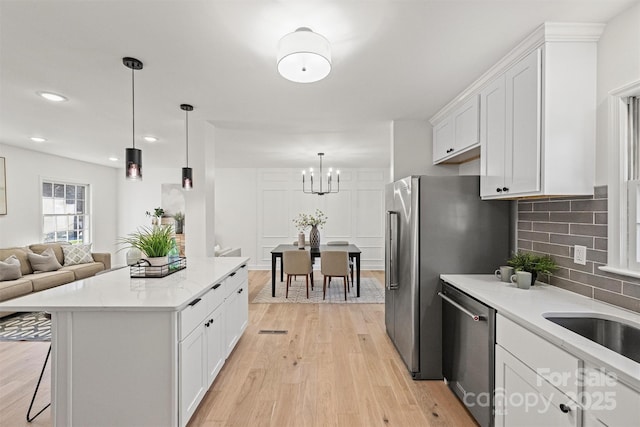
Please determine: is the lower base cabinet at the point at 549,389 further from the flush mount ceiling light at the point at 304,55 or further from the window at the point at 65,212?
the window at the point at 65,212

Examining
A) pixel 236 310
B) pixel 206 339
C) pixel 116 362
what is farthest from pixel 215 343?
pixel 116 362

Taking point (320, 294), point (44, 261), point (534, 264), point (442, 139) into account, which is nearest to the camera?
point (534, 264)

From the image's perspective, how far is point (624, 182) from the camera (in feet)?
5.39

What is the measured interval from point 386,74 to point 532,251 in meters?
1.78

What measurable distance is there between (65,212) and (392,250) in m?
6.76

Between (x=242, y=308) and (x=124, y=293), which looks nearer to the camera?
(x=124, y=293)

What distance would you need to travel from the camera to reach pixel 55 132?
4.14m

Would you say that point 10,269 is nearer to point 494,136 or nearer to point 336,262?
point 336,262

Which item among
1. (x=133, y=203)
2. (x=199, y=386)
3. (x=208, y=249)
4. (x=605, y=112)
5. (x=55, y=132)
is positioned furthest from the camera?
(x=133, y=203)

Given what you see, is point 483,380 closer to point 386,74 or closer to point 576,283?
point 576,283

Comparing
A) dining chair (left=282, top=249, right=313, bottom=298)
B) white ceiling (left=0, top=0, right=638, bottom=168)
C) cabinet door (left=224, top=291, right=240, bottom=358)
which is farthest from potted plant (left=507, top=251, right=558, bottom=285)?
dining chair (left=282, top=249, right=313, bottom=298)

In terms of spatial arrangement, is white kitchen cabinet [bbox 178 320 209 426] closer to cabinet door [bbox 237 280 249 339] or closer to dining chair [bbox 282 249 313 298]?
cabinet door [bbox 237 280 249 339]

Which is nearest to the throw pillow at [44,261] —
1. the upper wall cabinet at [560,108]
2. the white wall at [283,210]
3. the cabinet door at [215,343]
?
the white wall at [283,210]

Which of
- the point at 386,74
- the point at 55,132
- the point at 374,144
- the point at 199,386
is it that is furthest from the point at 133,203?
the point at 386,74
